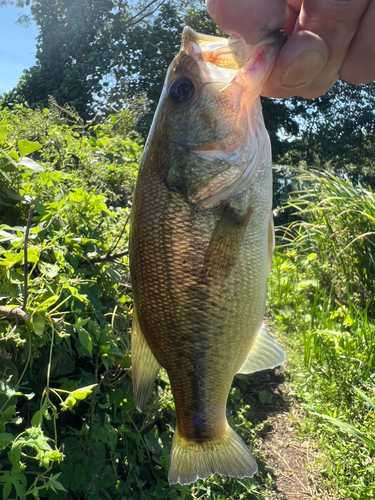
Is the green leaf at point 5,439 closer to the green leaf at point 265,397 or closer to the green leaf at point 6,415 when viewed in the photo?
the green leaf at point 6,415

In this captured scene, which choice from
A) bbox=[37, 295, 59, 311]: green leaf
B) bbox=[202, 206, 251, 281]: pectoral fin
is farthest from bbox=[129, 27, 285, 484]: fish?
bbox=[37, 295, 59, 311]: green leaf

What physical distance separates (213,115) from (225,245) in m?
0.50

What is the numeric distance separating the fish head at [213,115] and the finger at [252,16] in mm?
55

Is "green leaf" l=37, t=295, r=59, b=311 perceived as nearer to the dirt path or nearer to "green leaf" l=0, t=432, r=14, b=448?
"green leaf" l=0, t=432, r=14, b=448

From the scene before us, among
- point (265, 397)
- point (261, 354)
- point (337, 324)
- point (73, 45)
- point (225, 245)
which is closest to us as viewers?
point (225, 245)

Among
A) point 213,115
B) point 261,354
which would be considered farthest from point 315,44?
point 261,354

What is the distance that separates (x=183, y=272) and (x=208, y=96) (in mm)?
673

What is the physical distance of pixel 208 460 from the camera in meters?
1.51

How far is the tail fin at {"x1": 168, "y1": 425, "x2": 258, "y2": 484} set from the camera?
148 centimetres

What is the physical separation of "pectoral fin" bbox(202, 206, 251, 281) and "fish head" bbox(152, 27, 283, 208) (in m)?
0.09

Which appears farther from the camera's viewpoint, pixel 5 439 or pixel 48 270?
pixel 48 270

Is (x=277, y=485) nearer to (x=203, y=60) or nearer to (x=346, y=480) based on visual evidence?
(x=346, y=480)

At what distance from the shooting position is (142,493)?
214cm

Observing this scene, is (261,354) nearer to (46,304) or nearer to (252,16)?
(46,304)
